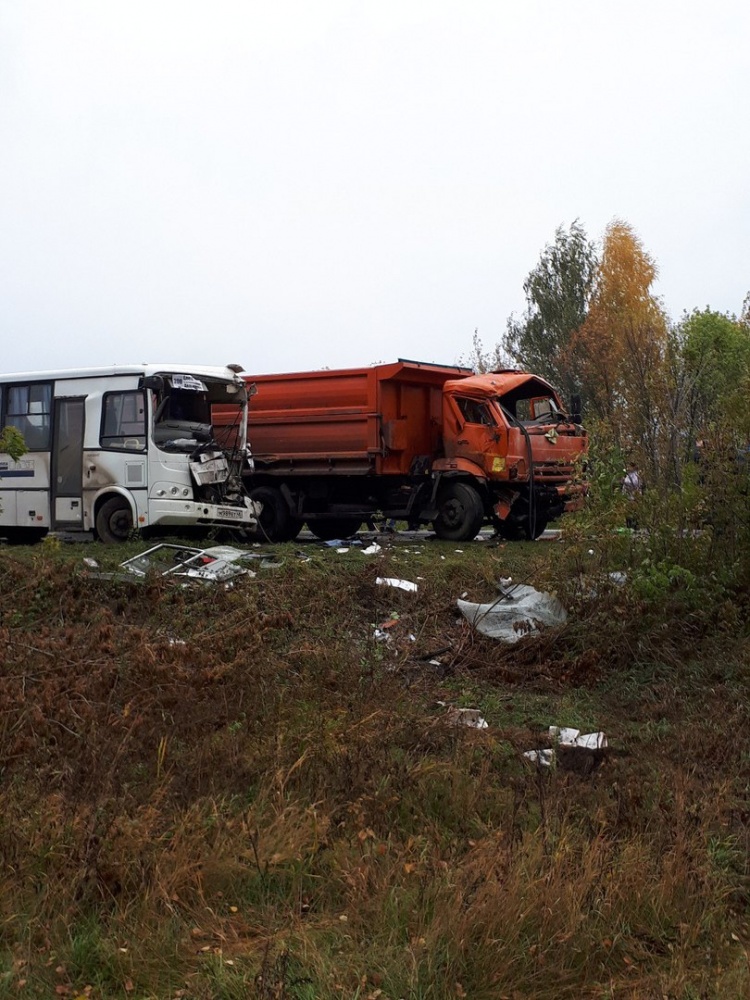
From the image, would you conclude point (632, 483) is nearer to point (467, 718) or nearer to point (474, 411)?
point (467, 718)

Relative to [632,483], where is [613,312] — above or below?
above

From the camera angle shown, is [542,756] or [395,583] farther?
[395,583]

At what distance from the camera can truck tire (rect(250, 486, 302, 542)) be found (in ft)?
61.8

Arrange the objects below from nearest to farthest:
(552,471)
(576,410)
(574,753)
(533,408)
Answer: (574,753) < (552,471) < (533,408) < (576,410)

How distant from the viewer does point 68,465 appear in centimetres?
1656

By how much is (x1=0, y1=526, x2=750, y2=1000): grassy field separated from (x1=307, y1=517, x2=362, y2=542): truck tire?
7681 mm

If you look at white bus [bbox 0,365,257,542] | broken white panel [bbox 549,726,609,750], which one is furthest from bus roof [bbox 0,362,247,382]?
broken white panel [bbox 549,726,609,750]

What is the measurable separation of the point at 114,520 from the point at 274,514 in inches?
132

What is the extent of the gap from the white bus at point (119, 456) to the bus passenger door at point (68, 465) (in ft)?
0.05

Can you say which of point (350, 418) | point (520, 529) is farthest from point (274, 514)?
point (520, 529)

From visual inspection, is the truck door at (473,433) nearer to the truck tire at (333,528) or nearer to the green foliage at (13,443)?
the truck tire at (333,528)

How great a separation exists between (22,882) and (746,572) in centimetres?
695

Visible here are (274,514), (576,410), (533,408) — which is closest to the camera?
(533,408)

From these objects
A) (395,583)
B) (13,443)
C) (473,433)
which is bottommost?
(395,583)
